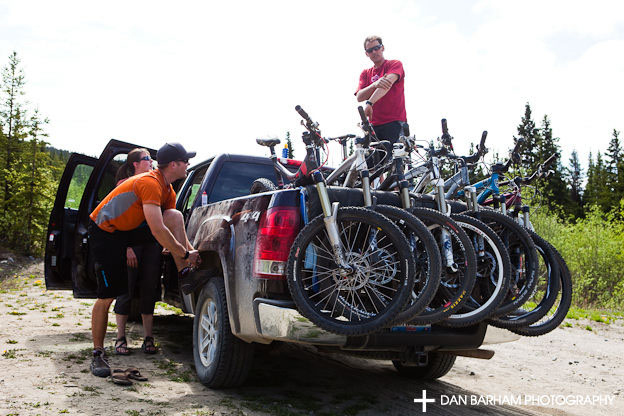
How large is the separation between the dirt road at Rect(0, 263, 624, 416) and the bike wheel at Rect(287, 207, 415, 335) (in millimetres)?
963

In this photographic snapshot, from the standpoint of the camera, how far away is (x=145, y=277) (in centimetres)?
536

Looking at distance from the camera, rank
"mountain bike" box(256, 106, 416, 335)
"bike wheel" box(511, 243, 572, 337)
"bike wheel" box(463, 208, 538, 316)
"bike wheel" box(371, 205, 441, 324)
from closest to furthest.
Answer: "bike wheel" box(371, 205, 441, 324) → "mountain bike" box(256, 106, 416, 335) → "bike wheel" box(463, 208, 538, 316) → "bike wheel" box(511, 243, 572, 337)

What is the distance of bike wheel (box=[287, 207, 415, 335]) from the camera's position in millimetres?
3208

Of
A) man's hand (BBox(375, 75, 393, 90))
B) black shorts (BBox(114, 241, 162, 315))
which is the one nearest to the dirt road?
black shorts (BBox(114, 241, 162, 315))

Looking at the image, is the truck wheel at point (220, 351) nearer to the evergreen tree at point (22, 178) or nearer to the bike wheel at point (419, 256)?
the bike wheel at point (419, 256)

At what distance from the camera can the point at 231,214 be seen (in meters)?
4.19

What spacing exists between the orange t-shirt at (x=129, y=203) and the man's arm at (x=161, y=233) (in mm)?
108

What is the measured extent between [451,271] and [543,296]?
115cm

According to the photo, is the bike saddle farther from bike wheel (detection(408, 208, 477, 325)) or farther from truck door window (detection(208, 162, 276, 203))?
bike wheel (detection(408, 208, 477, 325))

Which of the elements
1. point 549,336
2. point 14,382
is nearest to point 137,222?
point 14,382

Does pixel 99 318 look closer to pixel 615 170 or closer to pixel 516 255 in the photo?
pixel 516 255

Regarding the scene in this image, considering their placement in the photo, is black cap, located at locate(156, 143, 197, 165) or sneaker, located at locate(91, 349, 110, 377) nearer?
sneaker, located at locate(91, 349, 110, 377)

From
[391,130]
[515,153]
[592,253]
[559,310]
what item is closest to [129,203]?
[391,130]

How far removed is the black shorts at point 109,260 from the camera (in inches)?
183
